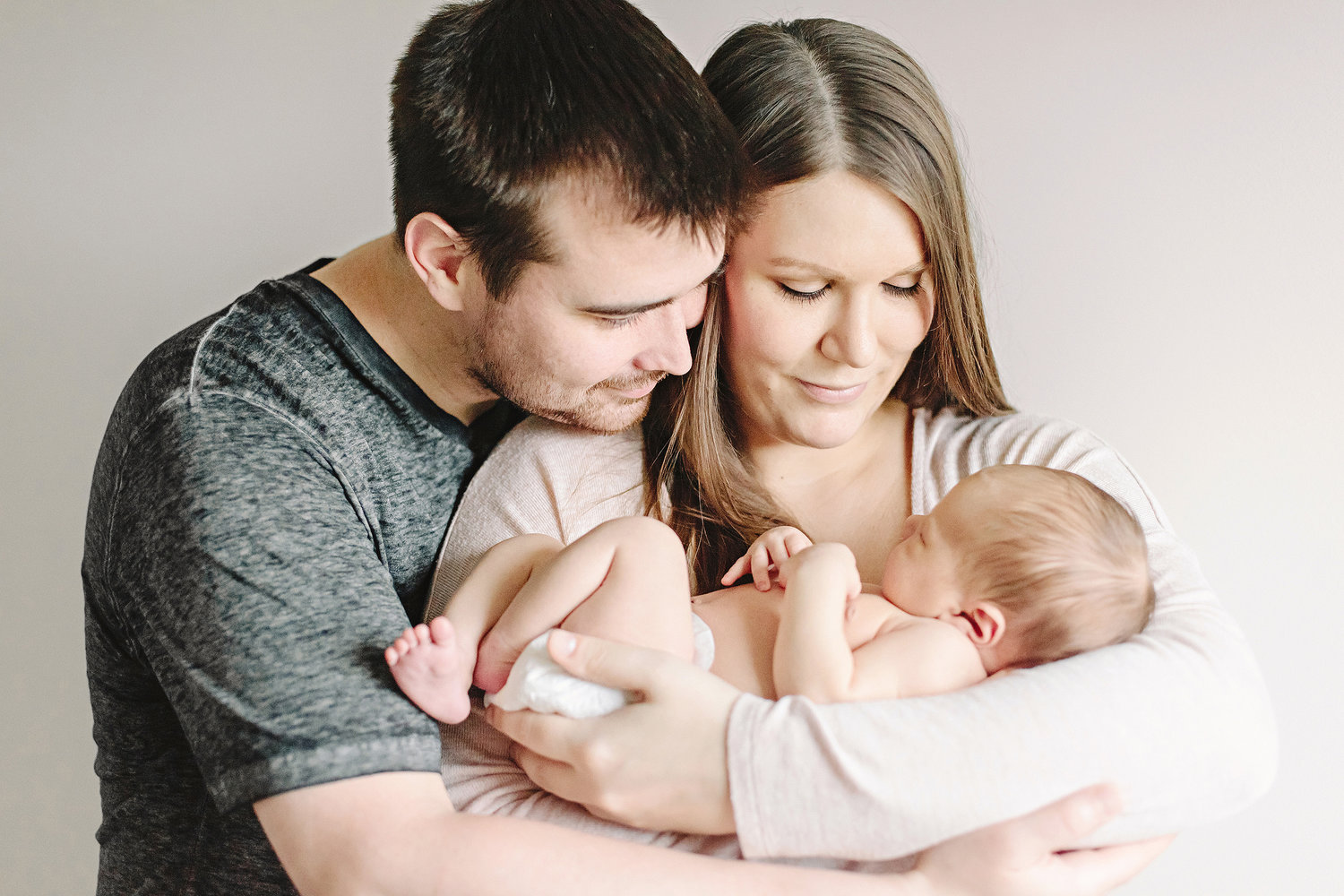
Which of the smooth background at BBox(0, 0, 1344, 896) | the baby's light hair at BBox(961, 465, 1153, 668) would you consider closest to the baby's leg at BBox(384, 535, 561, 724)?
the baby's light hair at BBox(961, 465, 1153, 668)

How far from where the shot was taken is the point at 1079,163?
2361 millimetres

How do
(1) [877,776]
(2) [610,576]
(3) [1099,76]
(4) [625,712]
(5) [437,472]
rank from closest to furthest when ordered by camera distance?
(1) [877,776], (4) [625,712], (2) [610,576], (5) [437,472], (3) [1099,76]

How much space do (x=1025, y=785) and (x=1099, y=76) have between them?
1.69 metres

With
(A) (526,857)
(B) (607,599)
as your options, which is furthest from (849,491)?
(A) (526,857)

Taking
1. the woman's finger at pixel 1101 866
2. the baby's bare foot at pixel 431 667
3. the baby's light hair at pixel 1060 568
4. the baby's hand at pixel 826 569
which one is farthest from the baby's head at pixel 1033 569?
the baby's bare foot at pixel 431 667

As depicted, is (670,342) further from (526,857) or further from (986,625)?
(526,857)

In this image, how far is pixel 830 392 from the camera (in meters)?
1.88

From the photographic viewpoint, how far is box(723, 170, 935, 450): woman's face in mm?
1735

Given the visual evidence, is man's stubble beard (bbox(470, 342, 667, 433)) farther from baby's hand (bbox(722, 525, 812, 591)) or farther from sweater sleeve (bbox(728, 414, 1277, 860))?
sweater sleeve (bbox(728, 414, 1277, 860))

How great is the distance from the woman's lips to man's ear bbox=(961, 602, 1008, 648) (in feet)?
1.49

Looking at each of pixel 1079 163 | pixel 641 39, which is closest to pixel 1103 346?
pixel 1079 163

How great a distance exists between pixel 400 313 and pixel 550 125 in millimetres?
461

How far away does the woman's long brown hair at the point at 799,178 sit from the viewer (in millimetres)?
1749

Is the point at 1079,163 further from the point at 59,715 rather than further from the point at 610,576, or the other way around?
the point at 59,715
